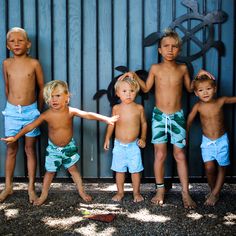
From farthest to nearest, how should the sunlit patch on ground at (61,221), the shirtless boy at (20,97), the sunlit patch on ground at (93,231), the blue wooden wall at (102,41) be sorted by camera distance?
the blue wooden wall at (102,41), the shirtless boy at (20,97), the sunlit patch on ground at (61,221), the sunlit patch on ground at (93,231)

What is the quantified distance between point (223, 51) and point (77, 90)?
6.01 ft

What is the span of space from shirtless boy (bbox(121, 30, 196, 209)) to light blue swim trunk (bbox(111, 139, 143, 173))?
22 cm

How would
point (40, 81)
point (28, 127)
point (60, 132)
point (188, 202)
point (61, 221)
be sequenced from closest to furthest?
point (61, 221)
point (188, 202)
point (28, 127)
point (60, 132)
point (40, 81)

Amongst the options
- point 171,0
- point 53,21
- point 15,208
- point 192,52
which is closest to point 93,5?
point 53,21

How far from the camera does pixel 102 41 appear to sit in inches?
A: 217

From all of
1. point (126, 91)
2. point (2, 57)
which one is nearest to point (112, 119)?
point (126, 91)

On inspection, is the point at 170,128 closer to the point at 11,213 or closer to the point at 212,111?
the point at 212,111

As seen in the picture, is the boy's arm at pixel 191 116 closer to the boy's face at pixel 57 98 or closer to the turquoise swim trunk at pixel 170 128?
the turquoise swim trunk at pixel 170 128

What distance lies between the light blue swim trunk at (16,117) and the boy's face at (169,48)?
166 centimetres

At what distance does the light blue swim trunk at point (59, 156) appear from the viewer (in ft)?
16.9

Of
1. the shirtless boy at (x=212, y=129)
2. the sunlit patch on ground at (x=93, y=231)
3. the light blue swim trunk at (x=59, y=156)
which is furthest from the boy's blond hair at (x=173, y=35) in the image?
the sunlit patch on ground at (x=93, y=231)

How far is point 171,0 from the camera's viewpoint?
5.41 m

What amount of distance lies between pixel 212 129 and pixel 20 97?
2.24m

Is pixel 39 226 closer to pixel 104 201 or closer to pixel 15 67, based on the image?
pixel 104 201
